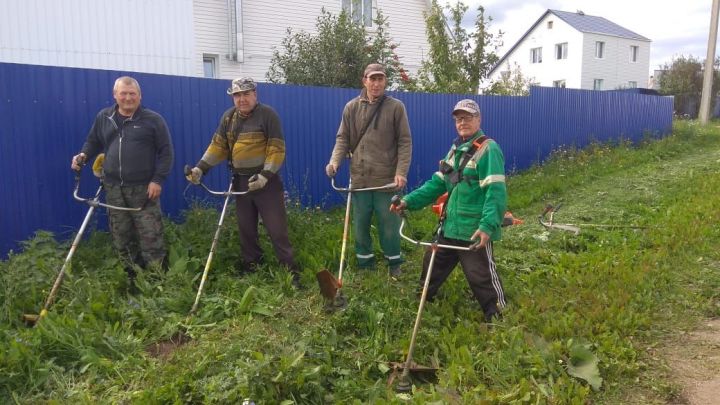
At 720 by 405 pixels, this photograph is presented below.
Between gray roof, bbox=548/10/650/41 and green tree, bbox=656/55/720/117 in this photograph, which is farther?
gray roof, bbox=548/10/650/41

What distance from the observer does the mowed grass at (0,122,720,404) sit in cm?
321

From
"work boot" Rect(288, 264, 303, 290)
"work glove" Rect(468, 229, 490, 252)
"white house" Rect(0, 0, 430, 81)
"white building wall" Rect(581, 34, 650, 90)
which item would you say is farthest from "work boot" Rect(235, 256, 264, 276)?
"white building wall" Rect(581, 34, 650, 90)

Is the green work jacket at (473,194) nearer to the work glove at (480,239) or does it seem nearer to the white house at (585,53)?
the work glove at (480,239)

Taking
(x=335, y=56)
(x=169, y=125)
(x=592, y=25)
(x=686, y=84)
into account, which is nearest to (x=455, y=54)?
(x=335, y=56)

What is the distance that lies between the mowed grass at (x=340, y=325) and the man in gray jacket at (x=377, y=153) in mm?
446

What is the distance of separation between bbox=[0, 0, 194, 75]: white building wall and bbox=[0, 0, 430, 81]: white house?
Answer: 1 centimetres

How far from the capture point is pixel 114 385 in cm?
329

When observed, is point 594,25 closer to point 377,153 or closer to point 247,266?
point 377,153

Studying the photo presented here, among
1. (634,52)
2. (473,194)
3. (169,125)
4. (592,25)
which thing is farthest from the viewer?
(634,52)

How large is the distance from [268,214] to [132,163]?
3.88 feet

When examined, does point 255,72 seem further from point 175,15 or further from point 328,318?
point 328,318

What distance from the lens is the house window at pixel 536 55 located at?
1547 inches

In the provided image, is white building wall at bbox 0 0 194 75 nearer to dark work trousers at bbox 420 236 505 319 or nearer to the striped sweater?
the striped sweater

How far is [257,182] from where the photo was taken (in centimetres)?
452
